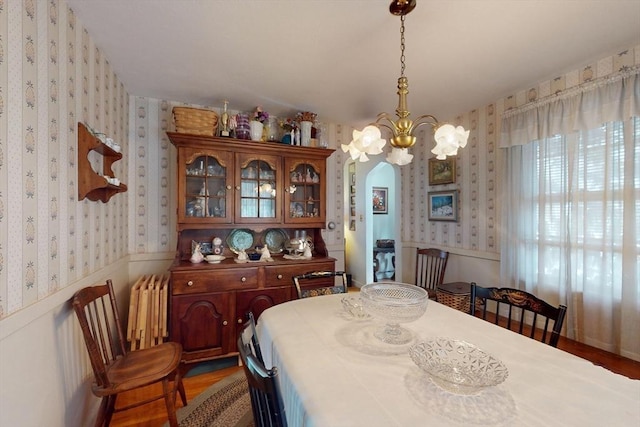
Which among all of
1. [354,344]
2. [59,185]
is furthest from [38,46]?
[354,344]

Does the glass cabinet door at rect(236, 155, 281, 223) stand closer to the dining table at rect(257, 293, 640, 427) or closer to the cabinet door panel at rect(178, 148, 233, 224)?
the cabinet door panel at rect(178, 148, 233, 224)

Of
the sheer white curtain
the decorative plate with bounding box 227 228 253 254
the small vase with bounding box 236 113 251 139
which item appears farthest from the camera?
the decorative plate with bounding box 227 228 253 254

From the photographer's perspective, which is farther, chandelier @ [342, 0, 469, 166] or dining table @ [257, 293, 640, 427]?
chandelier @ [342, 0, 469, 166]

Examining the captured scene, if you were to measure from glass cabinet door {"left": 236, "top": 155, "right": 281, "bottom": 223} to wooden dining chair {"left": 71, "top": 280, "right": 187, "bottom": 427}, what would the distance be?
1.21m

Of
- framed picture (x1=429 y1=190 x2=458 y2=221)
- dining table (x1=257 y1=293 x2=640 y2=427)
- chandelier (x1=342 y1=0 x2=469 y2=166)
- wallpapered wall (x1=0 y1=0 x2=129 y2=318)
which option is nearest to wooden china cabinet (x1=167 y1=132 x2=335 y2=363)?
wallpapered wall (x1=0 y1=0 x2=129 y2=318)

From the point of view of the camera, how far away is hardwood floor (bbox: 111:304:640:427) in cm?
172

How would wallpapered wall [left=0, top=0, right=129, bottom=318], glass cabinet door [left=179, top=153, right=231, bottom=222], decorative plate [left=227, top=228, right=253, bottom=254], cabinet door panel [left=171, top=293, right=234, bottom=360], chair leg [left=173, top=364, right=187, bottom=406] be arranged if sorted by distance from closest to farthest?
wallpapered wall [left=0, top=0, right=129, bottom=318]
chair leg [left=173, top=364, right=187, bottom=406]
cabinet door panel [left=171, top=293, right=234, bottom=360]
glass cabinet door [left=179, top=153, right=231, bottom=222]
decorative plate [left=227, top=228, right=253, bottom=254]

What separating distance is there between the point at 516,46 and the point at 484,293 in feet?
5.34

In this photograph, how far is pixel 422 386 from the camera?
857mm

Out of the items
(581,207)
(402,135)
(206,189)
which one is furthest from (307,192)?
(581,207)

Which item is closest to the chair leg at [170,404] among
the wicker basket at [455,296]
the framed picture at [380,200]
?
the wicker basket at [455,296]

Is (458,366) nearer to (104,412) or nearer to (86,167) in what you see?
(104,412)

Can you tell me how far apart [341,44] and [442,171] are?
218cm

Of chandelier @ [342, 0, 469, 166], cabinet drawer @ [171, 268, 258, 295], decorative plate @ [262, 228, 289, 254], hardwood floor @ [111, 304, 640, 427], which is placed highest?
chandelier @ [342, 0, 469, 166]
